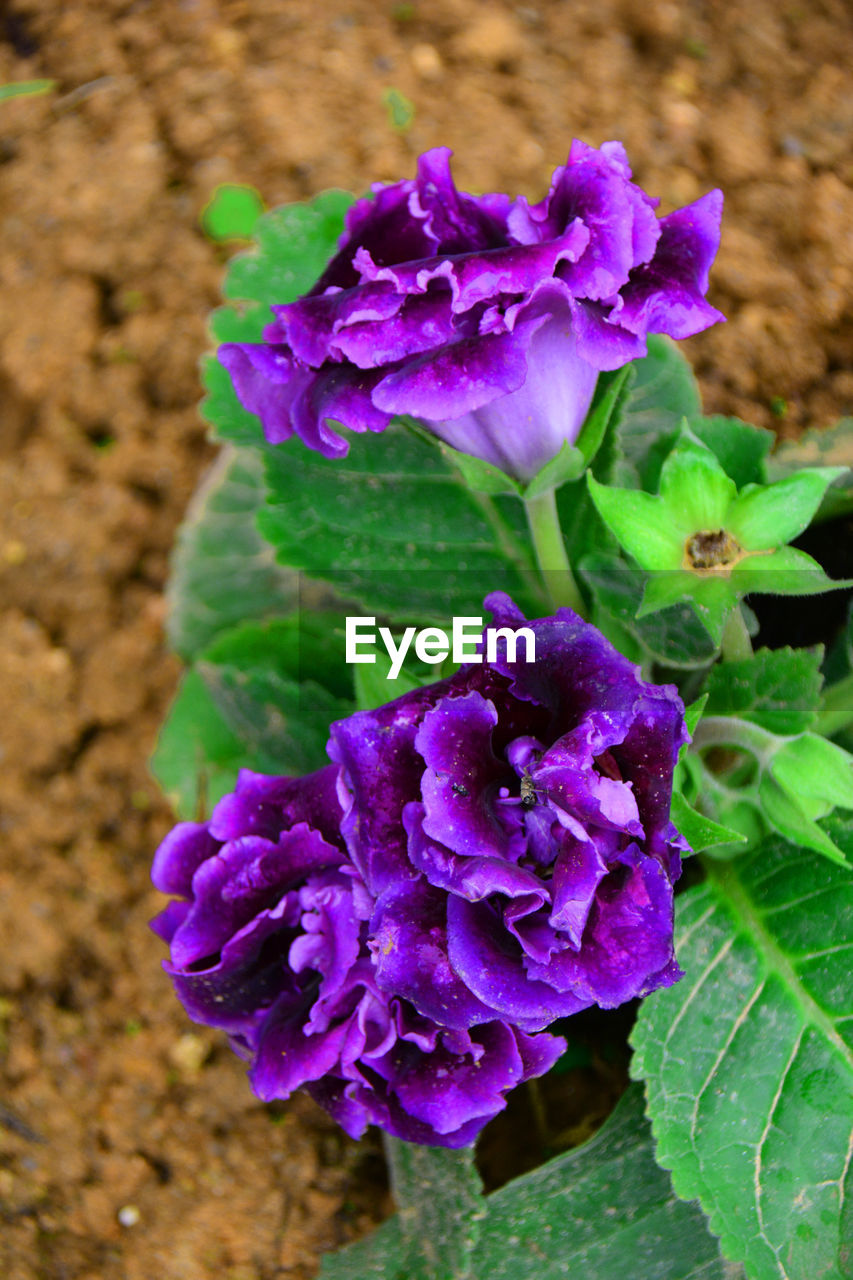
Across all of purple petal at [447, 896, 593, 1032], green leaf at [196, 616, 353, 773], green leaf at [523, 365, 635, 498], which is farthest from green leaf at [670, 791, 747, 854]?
green leaf at [196, 616, 353, 773]

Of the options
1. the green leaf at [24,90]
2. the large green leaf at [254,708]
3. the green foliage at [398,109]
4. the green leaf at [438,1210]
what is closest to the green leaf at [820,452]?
the large green leaf at [254,708]

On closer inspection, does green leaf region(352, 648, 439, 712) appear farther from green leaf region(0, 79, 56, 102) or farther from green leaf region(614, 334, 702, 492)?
green leaf region(0, 79, 56, 102)

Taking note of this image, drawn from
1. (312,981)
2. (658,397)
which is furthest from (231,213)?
(312,981)

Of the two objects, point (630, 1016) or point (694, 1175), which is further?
point (630, 1016)

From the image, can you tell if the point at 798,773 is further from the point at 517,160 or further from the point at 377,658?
the point at 517,160

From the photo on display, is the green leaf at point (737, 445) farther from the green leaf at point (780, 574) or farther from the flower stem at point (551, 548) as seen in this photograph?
the green leaf at point (780, 574)

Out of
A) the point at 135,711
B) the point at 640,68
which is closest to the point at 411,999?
the point at 135,711
